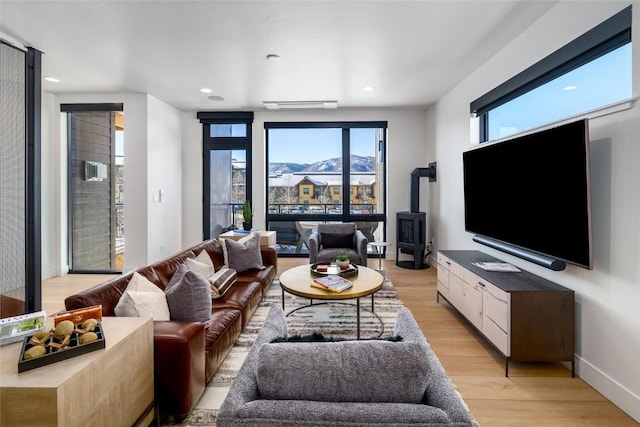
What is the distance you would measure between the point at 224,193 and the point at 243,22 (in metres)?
3.74

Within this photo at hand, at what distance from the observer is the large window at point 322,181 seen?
231 inches

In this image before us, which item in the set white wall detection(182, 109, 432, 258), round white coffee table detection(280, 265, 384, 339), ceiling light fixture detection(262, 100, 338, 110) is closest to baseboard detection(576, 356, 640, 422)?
round white coffee table detection(280, 265, 384, 339)

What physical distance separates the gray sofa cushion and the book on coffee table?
163 centimetres

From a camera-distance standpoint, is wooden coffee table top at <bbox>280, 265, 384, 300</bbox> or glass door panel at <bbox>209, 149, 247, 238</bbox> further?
glass door panel at <bbox>209, 149, 247, 238</bbox>

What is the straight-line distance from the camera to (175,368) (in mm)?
1634

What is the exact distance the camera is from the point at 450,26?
8.96ft

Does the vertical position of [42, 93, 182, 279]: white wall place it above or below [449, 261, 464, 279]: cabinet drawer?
above

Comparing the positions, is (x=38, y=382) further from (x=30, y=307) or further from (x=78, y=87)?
(x=78, y=87)

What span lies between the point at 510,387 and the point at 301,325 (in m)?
1.70

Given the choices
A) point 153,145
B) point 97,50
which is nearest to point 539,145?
point 97,50

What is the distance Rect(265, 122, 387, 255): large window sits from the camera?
5867 mm

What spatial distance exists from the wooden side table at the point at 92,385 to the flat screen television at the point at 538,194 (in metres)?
2.59

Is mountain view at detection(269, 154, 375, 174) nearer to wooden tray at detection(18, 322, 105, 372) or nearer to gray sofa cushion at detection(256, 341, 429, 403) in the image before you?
wooden tray at detection(18, 322, 105, 372)

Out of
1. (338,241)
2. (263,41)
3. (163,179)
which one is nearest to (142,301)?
(263,41)
